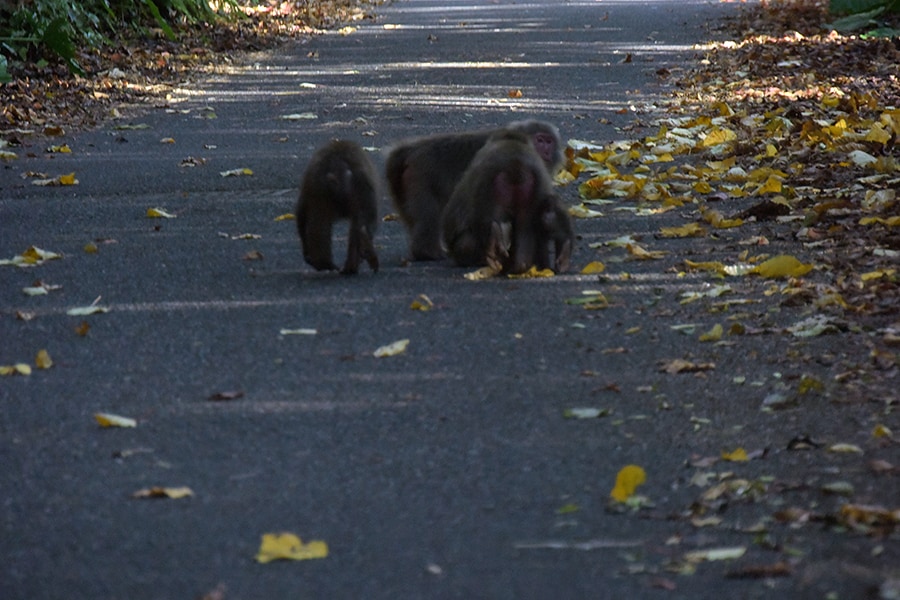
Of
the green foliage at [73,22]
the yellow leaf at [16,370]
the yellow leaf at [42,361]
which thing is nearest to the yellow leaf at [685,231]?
the yellow leaf at [42,361]

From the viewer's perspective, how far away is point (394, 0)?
3053cm

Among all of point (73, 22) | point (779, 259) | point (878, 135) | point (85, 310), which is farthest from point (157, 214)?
point (73, 22)

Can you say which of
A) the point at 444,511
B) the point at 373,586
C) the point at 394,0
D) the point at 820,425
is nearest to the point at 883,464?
the point at 820,425

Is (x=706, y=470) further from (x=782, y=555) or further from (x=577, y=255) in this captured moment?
(x=577, y=255)

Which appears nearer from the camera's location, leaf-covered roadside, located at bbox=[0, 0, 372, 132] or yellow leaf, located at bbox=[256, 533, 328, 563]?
yellow leaf, located at bbox=[256, 533, 328, 563]

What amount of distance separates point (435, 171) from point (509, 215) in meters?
0.75

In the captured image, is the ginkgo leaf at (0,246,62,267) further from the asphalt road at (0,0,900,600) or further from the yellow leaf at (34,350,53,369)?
the yellow leaf at (34,350,53,369)

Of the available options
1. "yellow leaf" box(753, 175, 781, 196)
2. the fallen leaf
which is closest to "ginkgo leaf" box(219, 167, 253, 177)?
"yellow leaf" box(753, 175, 781, 196)

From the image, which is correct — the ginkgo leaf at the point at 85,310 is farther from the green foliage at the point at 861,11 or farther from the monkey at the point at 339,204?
the green foliage at the point at 861,11

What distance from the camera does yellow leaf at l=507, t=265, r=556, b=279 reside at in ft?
23.5

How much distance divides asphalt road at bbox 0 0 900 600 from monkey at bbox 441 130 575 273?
17cm

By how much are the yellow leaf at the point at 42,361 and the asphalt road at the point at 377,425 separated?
0.07 meters

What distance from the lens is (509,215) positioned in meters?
7.13

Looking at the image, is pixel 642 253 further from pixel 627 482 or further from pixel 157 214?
pixel 627 482
